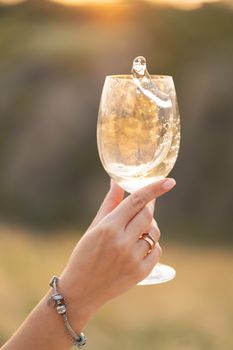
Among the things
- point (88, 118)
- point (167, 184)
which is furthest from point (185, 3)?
point (167, 184)

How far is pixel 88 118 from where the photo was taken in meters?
1.93

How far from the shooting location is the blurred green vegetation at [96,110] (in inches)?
74.1

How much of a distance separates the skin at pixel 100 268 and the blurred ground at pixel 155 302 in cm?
75

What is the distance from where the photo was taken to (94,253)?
0.62 m

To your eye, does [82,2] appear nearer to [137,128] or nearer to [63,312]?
[137,128]

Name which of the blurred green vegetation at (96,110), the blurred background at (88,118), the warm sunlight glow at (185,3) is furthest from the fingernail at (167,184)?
the warm sunlight glow at (185,3)

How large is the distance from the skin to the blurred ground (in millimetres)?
750

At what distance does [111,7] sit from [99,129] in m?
1.29

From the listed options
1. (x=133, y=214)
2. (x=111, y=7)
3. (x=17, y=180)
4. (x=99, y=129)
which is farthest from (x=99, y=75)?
(x=133, y=214)

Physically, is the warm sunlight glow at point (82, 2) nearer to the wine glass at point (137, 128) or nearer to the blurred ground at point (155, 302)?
the blurred ground at point (155, 302)

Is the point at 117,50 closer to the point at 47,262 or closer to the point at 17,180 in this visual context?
the point at 17,180

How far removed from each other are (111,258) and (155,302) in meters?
0.93

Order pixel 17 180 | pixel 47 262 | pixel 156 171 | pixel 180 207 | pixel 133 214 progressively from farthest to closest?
pixel 17 180 → pixel 180 207 → pixel 47 262 → pixel 156 171 → pixel 133 214

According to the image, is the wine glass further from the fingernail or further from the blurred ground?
the blurred ground
